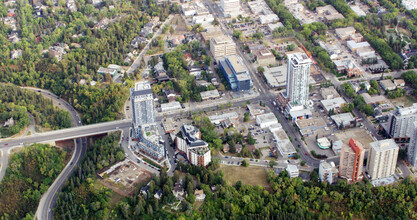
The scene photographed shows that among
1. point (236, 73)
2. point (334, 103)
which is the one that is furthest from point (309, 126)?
point (236, 73)

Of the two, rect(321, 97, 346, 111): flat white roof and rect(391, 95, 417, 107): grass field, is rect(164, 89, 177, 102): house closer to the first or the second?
rect(321, 97, 346, 111): flat white roof

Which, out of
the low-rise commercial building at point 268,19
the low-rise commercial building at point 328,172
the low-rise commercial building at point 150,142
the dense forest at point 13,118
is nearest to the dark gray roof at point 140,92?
the low-rise commercial building at point 150,142

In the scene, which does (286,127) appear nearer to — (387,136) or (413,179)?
(387,136)

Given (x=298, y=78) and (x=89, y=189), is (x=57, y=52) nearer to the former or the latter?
(x=89, y=189)

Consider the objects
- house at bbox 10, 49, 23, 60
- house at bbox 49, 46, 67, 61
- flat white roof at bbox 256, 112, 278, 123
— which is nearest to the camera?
flat white roof at bbox 256, 112, 278, 123

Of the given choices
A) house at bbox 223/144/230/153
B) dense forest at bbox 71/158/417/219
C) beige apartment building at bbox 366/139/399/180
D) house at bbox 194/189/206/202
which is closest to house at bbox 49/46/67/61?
house at bbox 223/144/230/153

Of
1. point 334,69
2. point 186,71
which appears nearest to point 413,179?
point 334,69

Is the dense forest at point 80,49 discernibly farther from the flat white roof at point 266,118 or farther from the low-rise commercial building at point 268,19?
the flat white roof at point 266,118
